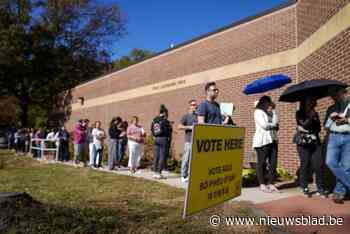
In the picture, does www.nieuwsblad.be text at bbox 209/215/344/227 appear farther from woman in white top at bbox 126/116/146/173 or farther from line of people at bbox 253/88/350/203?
woman in white top at bbox 126/116/146/173

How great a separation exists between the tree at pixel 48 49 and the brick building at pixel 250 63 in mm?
13774

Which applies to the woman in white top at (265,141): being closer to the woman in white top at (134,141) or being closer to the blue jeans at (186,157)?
the blue jeans at (186,157)

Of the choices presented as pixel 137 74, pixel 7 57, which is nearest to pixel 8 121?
pixel 7 57

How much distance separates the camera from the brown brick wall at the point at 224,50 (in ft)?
32.3

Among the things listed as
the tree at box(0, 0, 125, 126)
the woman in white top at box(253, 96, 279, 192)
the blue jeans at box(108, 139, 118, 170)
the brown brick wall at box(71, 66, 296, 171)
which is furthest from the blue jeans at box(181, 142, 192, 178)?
the tree at box(0, 0, 125, 126)

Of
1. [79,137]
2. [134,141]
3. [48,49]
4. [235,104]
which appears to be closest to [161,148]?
[134,141]

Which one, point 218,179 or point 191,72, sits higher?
point 191,72

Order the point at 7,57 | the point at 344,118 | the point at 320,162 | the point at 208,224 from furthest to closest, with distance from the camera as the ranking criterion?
the point at 7,57
the point at 320,162
the point at 344,118
the point at 208,224

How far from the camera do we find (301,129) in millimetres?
6379

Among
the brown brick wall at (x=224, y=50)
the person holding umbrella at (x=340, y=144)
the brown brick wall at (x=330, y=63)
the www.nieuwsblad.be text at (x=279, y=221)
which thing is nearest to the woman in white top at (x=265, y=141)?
the person holding umbrella at (x=340, y=144)

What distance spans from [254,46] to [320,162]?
5269 millimetres

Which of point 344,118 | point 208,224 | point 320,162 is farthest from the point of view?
point 320,162

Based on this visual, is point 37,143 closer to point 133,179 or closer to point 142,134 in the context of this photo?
point 142,134

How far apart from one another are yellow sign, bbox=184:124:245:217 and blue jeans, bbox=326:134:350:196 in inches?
87.7
